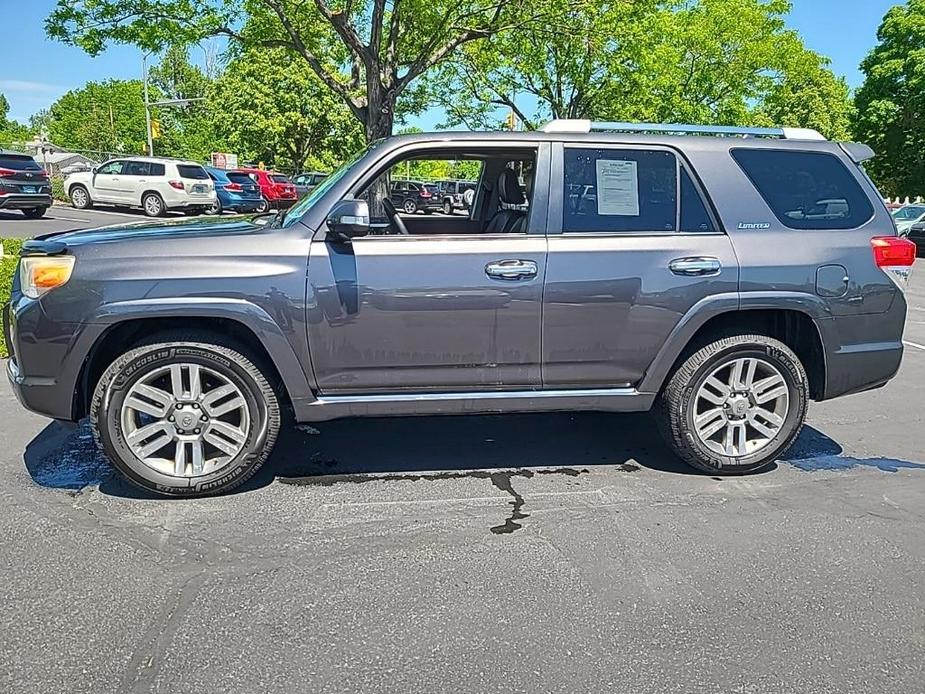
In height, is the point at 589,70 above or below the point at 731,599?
above

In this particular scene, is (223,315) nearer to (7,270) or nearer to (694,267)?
(694,267)

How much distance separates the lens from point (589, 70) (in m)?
24.1

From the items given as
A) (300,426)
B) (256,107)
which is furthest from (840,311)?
(256,107)

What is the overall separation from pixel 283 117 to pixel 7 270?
115 feet

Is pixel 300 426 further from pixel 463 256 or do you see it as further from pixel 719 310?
pixel 719 310

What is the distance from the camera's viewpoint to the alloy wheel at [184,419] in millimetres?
3855

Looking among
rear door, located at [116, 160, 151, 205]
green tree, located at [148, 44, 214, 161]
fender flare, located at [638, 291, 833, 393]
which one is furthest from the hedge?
green tree, located at [148, 44, 214, 161]

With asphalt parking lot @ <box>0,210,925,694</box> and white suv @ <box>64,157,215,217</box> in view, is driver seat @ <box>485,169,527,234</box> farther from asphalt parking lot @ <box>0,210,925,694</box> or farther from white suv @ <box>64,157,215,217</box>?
white suv @ <box>64,157,215,217</box>

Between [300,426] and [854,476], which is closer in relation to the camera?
[854,476]

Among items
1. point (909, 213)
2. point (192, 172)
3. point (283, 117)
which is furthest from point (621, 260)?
point (283, 117)

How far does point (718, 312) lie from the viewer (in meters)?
4.18

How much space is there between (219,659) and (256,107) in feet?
143

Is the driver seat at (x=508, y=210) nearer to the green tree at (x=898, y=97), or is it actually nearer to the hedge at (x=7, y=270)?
the hedge at (x=7, y=270)

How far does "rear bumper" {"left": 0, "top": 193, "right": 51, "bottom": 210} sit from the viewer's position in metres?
20.6
